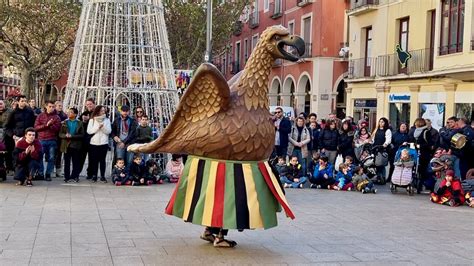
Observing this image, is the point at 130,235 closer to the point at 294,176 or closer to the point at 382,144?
the point at 294,176

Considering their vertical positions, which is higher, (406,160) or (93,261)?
(406,160)

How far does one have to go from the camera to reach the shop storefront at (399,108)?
24.6 metres

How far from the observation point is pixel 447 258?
6789 millimetres

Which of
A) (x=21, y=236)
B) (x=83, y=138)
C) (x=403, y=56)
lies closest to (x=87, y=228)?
(x=21, y=236)

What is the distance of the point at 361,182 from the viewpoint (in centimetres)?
1267

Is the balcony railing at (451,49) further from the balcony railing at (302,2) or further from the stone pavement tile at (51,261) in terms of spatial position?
the stone pavement tile at (51,261)

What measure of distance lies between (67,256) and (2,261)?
60 centimetres

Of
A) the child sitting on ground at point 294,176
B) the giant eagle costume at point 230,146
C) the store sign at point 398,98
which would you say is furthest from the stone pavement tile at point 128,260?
the store sign at point 398,98

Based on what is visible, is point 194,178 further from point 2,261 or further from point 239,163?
point 2,261

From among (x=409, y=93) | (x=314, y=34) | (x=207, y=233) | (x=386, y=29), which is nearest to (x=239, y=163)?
(x=207, y=233)

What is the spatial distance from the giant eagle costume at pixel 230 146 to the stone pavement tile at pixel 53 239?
4.16ft

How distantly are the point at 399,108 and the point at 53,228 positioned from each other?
19662 mm

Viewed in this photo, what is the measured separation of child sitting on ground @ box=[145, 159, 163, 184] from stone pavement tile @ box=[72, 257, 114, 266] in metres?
6.29

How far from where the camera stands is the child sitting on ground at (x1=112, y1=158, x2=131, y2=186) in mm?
12219
